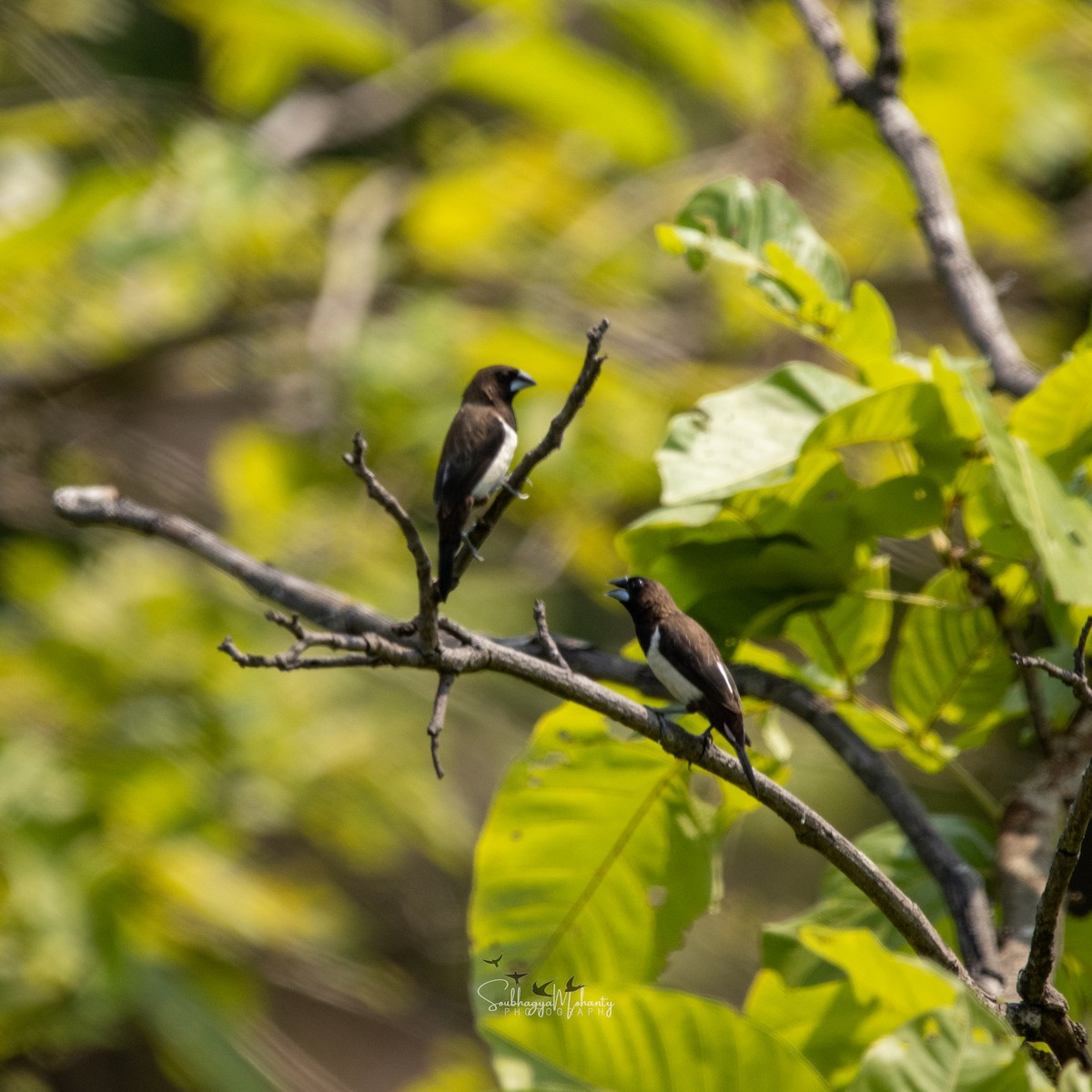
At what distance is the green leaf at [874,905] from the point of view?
1417 millimetres

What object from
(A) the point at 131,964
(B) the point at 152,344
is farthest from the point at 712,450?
(B) the point at 152,344

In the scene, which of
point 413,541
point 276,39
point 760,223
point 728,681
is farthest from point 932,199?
point 276,39

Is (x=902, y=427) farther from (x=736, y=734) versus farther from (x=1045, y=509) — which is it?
(x=736, y=734)

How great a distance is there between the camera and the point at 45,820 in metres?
2.90

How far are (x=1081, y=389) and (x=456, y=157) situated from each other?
11.3 ft

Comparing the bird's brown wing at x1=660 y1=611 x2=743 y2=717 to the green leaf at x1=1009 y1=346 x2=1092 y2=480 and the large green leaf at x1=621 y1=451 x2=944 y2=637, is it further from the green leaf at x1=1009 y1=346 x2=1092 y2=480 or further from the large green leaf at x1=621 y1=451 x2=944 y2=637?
the green leaf at x1=1009 y1=346 x2=1092 y2=480

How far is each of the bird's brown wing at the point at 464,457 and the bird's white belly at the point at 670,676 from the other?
10.4 inches

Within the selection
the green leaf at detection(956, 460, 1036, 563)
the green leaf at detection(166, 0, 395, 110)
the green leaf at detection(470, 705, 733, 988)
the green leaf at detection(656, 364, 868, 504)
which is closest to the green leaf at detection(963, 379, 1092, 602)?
the green leaf at detection(956, 460, 1036, 563)

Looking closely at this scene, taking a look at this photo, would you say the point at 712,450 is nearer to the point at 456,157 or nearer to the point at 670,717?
the point at 670,717

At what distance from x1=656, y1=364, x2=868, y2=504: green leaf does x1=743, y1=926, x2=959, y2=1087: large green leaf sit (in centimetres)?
44

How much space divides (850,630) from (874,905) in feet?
1.03

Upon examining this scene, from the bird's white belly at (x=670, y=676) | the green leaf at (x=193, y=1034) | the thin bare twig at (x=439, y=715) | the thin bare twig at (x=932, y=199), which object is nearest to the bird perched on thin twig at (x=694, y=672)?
the bird's white belly at (x=670, y=676)

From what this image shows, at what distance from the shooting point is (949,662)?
1.45 metres

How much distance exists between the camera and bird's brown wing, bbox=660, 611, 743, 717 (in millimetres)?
1244
